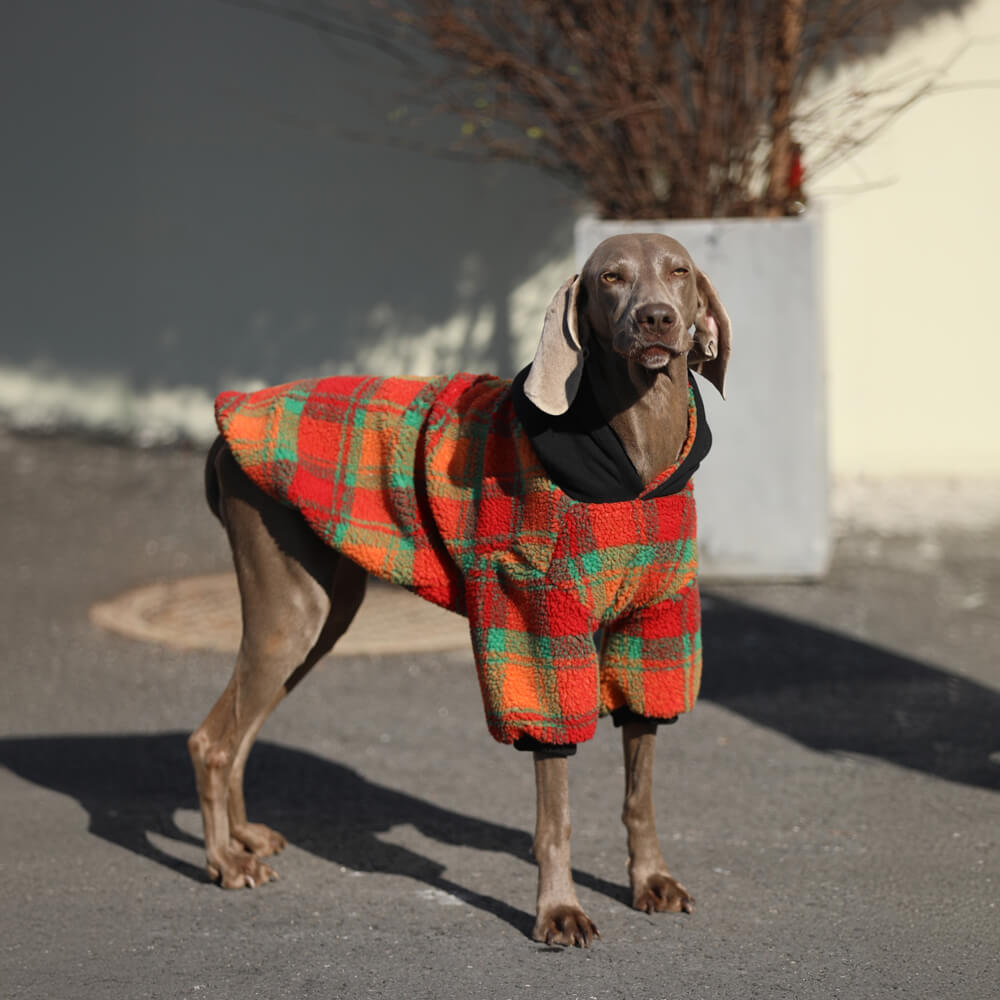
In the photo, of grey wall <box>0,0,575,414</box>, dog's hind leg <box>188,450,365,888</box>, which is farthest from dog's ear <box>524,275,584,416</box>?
grey wall <box>0,0,575,414</box>

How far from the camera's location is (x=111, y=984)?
358cm

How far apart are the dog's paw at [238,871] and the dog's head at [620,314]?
1.58 metres

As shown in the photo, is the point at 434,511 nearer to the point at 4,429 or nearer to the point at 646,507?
the point at 646,507

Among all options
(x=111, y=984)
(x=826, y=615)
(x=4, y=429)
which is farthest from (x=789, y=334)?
(x=4, y=429)

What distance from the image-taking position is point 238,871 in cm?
417

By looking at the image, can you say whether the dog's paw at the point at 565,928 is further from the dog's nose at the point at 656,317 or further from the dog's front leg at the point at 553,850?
the dog's nose at the point at 656,317

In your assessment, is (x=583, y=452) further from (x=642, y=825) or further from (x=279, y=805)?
(x=279, y=805)

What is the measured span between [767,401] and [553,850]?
13.2ft

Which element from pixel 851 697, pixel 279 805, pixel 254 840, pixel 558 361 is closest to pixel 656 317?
pixel 558 361

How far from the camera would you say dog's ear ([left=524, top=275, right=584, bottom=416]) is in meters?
3.61

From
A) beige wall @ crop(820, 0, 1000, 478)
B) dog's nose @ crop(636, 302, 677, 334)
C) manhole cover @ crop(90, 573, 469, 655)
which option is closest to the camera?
dog's nose @ crop(636, 302, 677, 334)

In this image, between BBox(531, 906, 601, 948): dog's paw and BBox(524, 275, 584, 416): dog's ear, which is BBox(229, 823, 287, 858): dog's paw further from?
BBox(524, 275, 584, 416): dog's ear

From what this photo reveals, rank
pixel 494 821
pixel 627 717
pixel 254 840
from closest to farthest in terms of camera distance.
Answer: pixel 627 717 < pixel 254 840 < pixel 494 821

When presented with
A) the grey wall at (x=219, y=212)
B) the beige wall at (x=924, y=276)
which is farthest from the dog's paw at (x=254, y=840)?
the beige wall at (x=924, y=276)
